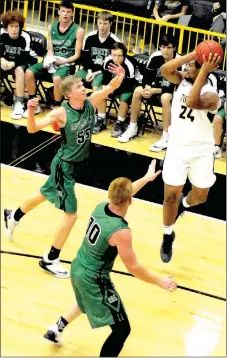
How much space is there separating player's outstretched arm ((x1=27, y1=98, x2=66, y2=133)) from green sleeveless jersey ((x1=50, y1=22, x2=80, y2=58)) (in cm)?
392

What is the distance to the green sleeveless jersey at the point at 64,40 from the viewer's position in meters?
9.91

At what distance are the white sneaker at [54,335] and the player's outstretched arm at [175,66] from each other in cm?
231

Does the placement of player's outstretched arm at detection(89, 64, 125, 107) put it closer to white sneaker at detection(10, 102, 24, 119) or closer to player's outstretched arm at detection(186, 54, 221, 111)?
player's outstretched arm at detection(186, 54, 221, 111)

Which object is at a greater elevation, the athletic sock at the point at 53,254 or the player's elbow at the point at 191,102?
the player's elbow at the point at 191,102

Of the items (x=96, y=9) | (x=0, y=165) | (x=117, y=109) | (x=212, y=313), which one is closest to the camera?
(x=212, y=313)

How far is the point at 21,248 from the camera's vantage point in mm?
6836

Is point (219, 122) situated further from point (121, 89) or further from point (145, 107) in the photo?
point (121, 89)

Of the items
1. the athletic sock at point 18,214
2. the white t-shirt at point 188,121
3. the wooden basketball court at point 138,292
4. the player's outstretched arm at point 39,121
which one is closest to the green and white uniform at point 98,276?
the wooden basketball court at point 138,292

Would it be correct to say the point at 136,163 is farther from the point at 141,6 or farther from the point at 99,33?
the point at 141,6

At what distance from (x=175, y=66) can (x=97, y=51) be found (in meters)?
3.78

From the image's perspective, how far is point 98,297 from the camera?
5109mm

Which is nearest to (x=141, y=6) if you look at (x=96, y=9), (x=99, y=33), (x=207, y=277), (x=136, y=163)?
(x=96, y=9)

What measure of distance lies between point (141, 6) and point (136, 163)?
3.69 meters

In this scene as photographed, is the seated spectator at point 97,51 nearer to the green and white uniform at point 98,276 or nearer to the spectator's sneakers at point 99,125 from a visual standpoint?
the spectator's sneakers at point 99,125
